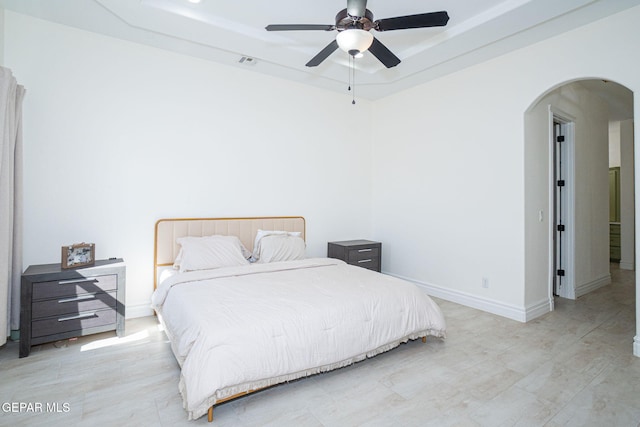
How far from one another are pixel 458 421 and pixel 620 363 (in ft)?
5.59

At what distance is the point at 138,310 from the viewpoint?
345 centimetres

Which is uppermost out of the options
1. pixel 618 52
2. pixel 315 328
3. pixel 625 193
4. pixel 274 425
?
pixel 618 52

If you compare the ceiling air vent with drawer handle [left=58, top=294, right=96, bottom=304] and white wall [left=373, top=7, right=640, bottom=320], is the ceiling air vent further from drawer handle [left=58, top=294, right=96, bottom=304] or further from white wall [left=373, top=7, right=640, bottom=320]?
drawer handle [left=58, top=294, right=96, bottom=304]

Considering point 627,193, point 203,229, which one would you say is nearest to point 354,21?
point 203,229

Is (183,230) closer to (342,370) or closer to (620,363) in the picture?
(342,370)

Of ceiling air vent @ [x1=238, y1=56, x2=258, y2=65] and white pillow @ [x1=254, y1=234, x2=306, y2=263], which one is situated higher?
ceiling air vent @ [x1=238, y1=56, x2=258, y2=65]

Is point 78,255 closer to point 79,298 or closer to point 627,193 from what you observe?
point 79,298

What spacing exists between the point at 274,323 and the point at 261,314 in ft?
0.38

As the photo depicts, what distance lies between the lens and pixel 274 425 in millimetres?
1813

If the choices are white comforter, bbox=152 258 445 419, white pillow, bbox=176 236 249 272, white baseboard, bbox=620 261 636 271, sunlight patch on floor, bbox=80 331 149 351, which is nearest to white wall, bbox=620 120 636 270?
white baseboard, bbox=620 261 636 271

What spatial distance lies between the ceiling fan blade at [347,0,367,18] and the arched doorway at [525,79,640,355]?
7.74ft

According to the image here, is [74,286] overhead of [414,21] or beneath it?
beneath

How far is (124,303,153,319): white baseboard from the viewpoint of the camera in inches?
134

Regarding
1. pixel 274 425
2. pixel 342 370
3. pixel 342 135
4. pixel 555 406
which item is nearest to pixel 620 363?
pixel 555 406
